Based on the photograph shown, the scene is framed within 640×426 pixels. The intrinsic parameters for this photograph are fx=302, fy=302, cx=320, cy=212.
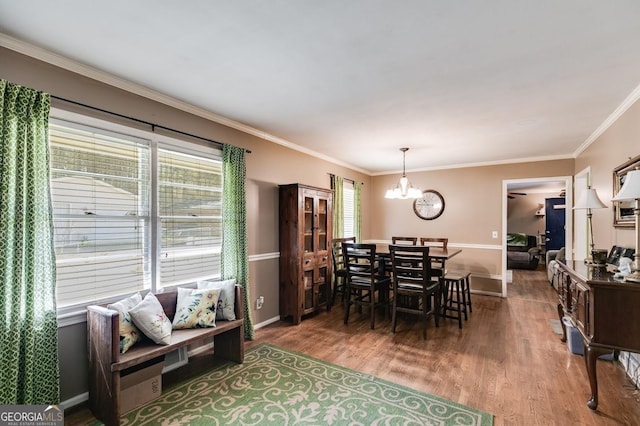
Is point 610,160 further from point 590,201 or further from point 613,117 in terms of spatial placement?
point 590,201

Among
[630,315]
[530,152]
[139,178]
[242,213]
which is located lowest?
[630,315]

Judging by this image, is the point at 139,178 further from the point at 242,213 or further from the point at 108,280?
Result: the point at 242,213

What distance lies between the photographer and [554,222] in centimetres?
901

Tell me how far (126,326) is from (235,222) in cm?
142

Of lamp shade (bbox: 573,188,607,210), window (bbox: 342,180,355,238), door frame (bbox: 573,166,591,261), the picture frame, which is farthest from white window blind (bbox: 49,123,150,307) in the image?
door frame (bbox: 573,166,591,261)

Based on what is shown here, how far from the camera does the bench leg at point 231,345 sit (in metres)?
2.83

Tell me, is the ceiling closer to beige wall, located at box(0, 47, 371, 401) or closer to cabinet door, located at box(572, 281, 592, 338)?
beige wall, located at box(0, 47, 371, 401)

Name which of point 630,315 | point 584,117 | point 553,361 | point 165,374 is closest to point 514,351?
point 553,361

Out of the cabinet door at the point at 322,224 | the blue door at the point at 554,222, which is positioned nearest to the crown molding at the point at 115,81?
the cabinet door at the point at 322,224

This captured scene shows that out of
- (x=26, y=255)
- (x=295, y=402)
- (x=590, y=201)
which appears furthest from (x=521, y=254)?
(x=26, y=255)

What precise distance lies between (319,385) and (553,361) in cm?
227

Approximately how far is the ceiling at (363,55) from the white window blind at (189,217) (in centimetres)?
61

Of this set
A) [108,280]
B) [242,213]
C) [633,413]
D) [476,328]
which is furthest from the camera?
[476,328]

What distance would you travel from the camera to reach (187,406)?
7.22 ft
